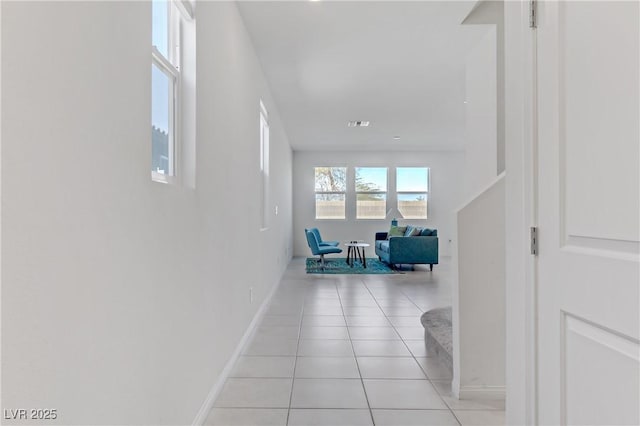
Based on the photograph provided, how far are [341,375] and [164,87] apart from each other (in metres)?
1.95

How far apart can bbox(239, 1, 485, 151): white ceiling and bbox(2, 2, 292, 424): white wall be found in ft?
4.97

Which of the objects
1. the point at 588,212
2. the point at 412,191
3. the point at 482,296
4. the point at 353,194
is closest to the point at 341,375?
the point at 482,296

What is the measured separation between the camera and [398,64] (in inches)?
162

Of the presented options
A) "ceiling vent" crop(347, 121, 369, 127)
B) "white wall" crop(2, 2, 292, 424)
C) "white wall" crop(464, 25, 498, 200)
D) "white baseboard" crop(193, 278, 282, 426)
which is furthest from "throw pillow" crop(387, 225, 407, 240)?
"white wall" crop(2, 2, 292, 424)

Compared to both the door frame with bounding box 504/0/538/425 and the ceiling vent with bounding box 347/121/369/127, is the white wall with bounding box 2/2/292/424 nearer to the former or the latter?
the door frame with bounding box 504/0/538/425

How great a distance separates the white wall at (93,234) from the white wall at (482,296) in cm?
→ 141

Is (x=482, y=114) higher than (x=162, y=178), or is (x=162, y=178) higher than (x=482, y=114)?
(x=482, y=114)

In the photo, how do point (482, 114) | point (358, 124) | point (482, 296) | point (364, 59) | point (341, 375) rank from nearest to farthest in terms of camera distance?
point (482, 296)
point (341, 375)
point (482, 114)
point (364, 59)
point (358, 124)

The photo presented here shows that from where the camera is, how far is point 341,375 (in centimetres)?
245

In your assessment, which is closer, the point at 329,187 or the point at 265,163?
the point at 265,163

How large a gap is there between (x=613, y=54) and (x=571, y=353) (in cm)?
75

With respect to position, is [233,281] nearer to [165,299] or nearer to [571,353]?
[165,299]

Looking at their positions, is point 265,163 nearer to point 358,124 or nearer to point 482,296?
point 358,124

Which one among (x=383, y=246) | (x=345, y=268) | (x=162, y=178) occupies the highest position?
(x=162, y=178)
